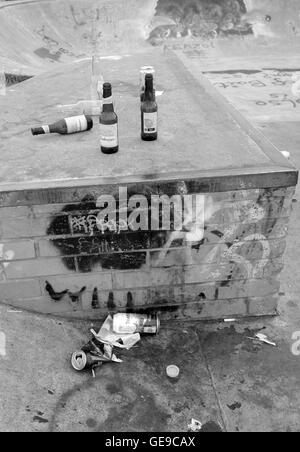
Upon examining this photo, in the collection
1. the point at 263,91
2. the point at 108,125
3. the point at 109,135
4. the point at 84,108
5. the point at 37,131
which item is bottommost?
the point at 263,91

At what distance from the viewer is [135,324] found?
3.44 metres

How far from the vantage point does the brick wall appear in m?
3.07

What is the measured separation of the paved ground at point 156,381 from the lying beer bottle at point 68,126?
1.72 m

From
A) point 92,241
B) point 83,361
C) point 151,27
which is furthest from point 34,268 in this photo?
point 151,27

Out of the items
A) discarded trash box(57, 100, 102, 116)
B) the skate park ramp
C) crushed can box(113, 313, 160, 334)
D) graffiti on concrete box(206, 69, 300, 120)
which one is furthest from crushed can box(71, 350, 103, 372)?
the skate park ramp

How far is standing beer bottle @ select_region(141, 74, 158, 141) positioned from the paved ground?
5.64 ft

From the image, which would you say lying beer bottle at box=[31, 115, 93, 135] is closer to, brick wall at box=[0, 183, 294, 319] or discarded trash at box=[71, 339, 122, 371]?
brick wall at box=[0, 183, 294, 319]

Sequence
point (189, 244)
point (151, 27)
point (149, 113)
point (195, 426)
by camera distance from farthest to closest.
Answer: point (151, 27) → point (149, 113) → point (189, 244) → point (195, 426)

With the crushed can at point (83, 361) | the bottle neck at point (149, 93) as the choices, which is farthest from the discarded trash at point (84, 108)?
the crushed can at point (83, 361)

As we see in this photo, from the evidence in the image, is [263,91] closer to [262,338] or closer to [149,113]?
[149,113]

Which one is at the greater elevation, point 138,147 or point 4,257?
point 138,147

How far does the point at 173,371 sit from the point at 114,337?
545mm

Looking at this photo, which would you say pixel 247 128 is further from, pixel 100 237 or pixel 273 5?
pixel 273 5

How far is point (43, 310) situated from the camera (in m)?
3.45
